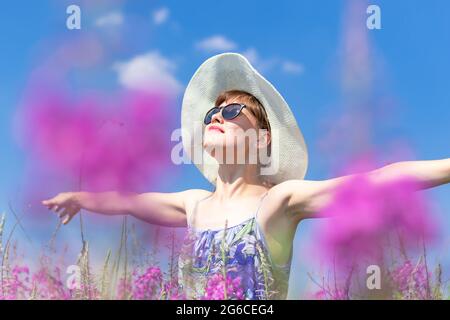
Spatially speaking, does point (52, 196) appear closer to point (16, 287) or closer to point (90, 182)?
point (90, 182)

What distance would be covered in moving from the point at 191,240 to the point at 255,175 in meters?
0.50

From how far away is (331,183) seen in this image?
2652 mm

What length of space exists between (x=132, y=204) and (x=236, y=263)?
750 mm

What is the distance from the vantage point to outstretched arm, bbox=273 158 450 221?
238cm

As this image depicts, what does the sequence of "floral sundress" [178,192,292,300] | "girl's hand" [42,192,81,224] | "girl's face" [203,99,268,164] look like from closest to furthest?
"floral sundress" [178,192,292,300], "girl's face" [203,99,268,164], "girl's hand" [42,192,81,224]

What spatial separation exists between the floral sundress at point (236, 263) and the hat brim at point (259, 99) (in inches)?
15.9

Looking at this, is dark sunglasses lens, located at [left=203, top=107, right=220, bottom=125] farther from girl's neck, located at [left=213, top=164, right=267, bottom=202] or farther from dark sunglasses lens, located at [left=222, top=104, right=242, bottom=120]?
girl's neck, located at [left=213, top=164, right=267, bottom=202]

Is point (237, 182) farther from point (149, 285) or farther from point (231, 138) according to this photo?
point (149, 285)

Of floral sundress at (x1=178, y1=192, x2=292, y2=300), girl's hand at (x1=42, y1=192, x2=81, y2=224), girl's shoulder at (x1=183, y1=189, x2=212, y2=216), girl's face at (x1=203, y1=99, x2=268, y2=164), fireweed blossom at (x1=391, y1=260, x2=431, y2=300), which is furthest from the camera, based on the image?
girl's shoulder at (x1=183, y1=189, x2=212, y2=216)

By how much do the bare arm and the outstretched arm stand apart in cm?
59

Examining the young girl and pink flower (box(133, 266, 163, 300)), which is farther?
the young girl

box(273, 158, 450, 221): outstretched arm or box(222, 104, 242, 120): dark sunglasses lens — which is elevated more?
box(222, 104, 242, 120): dark sunglasses lens

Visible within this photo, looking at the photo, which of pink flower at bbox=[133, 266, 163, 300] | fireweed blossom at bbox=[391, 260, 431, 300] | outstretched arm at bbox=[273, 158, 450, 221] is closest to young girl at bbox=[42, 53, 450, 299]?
outstretched arm at bbox=[273, 158, 450, 221]
